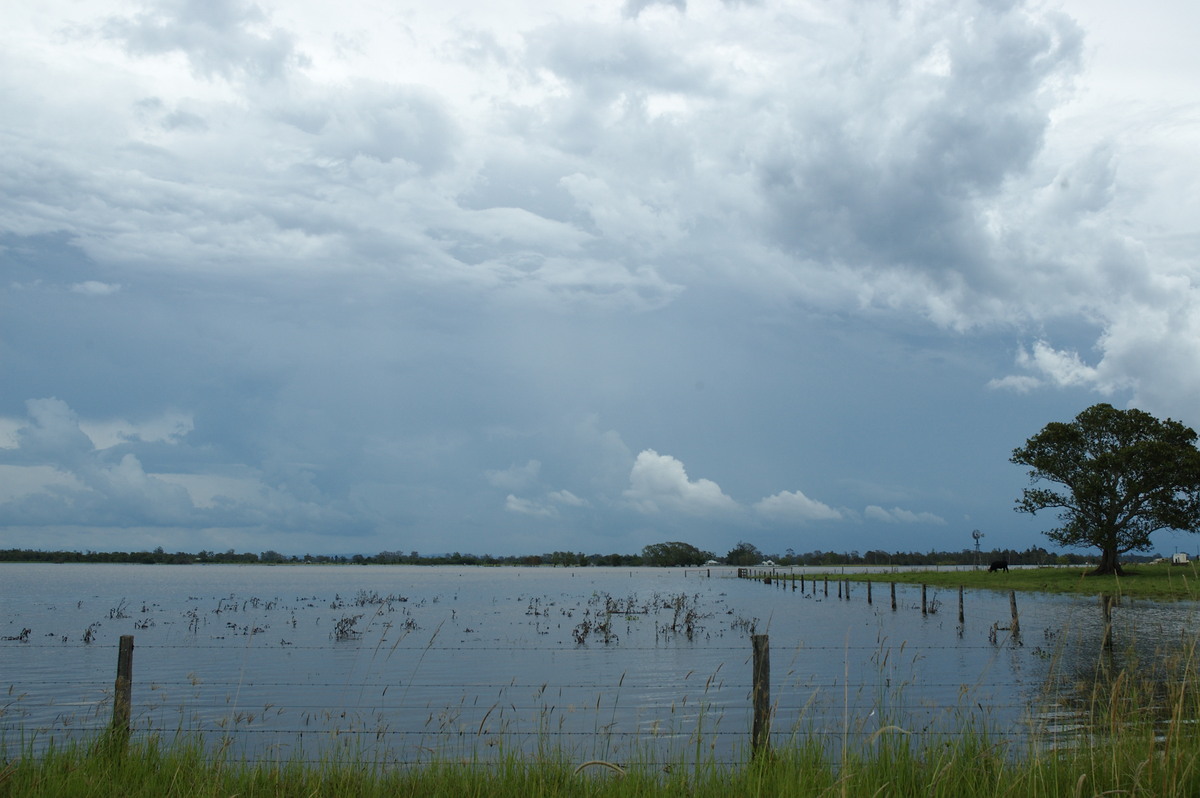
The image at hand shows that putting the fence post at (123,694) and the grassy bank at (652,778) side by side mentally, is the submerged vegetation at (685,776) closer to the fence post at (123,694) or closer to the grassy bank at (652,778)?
the grassy bank at (652,778)

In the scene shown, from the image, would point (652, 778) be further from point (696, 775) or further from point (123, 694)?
point (123, 694)

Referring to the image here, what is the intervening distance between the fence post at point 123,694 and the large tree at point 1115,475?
6252cm

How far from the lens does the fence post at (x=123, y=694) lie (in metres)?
9.71

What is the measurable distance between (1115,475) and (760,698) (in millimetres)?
61470

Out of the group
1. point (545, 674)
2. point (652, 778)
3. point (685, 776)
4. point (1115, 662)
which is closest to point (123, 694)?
point (652, 778)

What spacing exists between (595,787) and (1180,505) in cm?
6486

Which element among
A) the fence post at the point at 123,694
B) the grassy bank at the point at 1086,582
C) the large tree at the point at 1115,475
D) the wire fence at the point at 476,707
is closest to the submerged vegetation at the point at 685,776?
the fence post at the point at 123,694

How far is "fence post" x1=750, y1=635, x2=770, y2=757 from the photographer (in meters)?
9.07

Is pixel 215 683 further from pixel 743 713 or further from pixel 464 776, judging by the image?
pixel 464 776

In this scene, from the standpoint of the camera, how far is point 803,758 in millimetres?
8289

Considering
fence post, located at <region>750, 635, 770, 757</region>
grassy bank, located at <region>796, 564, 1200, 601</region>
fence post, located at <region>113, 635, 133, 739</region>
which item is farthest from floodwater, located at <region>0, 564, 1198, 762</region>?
grassy bank, located at <region>796, 564, 1200, 601</region>

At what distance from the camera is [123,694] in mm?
10188

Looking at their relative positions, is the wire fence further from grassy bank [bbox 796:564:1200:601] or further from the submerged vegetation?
grassy bank [bbox 796:564:1200:601]

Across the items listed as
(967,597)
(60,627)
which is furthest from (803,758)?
(967,597)
